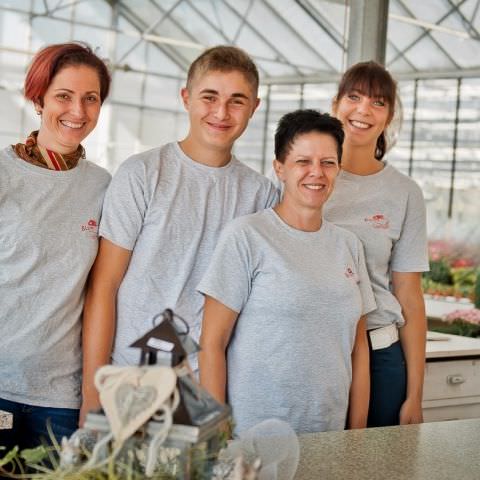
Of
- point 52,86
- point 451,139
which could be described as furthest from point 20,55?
point 52,86

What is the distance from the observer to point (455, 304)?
6695 millimetres

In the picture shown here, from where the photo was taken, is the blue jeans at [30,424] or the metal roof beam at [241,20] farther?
the metal roof beam at [241,20]

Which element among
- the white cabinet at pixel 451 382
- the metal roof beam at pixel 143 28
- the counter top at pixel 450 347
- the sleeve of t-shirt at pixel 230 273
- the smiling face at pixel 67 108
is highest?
the metal roof beam at pixel 143 28

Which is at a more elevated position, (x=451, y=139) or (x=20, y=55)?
(x=20, y=55)

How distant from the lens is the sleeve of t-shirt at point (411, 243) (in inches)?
104

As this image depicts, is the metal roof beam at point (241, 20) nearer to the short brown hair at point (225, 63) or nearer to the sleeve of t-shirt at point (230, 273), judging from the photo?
the short brown hair at point (225, 63)

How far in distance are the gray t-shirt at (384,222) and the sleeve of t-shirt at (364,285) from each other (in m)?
0.16

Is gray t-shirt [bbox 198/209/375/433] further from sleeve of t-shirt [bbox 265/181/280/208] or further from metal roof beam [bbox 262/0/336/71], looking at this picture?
metal roof beam [bbox 262/0/336/71]

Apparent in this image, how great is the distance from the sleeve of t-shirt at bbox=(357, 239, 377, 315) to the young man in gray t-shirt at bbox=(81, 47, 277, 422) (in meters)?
0.35

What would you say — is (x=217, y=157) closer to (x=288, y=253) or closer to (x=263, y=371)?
(x=288, y=253)

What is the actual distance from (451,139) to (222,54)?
999 centimetres

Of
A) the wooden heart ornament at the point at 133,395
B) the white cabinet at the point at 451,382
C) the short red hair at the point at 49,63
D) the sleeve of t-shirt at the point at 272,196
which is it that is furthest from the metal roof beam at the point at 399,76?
the wooden heart ornament at the point at 133,395

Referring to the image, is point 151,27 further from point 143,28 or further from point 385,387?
point 385,387

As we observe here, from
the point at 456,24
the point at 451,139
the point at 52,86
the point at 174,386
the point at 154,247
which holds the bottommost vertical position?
the point at 174,386
